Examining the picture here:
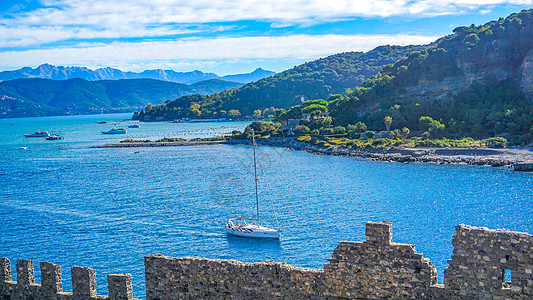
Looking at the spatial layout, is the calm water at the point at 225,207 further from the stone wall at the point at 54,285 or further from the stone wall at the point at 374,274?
the stone wall at the point at 374,274

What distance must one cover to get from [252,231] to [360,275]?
1059 inches

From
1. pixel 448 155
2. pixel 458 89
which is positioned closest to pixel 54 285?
pixel 448 155

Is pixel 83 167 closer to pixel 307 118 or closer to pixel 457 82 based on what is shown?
pixel 307 118

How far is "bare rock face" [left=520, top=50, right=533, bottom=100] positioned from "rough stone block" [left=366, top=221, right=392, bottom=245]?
93.2 meters

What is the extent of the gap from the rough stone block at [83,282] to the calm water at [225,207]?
46.0ft

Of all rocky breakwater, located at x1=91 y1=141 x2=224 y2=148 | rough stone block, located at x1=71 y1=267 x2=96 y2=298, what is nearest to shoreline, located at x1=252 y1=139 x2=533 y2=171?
rocky breakwater, located at x1=91 y1=141 x2=224 y2=148

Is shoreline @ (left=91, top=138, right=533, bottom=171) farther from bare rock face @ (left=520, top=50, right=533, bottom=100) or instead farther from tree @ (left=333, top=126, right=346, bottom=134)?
bare rock face @ (left=520, top=50, right=533, bottom=100)

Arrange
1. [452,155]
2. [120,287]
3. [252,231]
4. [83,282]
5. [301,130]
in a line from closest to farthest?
[120,287], [83,282], [252,231], [452,155], [301,130]

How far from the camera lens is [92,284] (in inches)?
430

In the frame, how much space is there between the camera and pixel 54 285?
11266 millimetres

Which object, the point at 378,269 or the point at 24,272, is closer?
the point at 378,269

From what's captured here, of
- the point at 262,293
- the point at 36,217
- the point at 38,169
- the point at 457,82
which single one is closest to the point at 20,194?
the point at 36,217

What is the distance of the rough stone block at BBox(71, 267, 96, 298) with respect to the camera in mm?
10836

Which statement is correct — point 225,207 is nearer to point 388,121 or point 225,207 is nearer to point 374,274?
point 374,274
